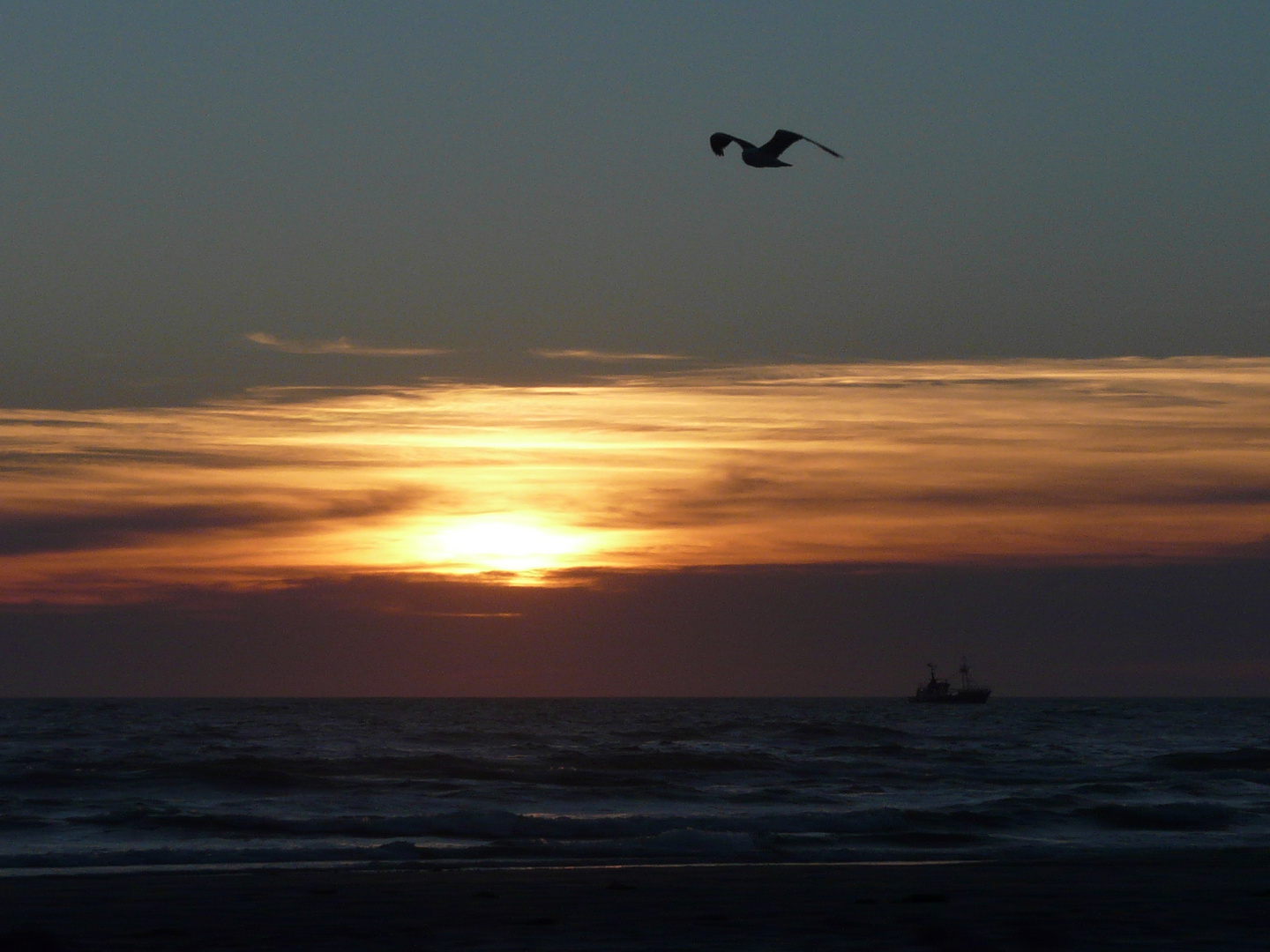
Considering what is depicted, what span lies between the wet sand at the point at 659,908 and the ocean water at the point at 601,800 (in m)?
2.69

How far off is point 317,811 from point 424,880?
37.4 ft

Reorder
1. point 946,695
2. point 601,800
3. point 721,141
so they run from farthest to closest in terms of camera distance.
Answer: point 946,695 → point 601,800 → point 721,141

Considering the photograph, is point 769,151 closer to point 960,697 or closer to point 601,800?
point 601,800

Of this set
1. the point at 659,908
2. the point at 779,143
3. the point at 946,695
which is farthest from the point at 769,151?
the point at 946,695

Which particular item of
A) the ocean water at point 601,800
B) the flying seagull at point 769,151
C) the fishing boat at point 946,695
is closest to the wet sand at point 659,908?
the ocean water at point 601,800

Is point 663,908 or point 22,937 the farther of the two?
point 663,908

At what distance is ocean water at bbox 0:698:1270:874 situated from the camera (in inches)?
876

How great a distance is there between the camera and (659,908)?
15047 millimetres

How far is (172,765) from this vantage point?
3812 cm

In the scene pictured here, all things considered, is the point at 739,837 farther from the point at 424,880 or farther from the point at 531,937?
the point at 531,937

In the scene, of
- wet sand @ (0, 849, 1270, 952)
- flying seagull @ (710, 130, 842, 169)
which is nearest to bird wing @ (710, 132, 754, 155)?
flying seagull @ (710, 130, 842, 169)

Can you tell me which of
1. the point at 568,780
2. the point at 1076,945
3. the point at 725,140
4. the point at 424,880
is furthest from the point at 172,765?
the point at 1076,945

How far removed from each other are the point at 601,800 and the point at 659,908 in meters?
16.3

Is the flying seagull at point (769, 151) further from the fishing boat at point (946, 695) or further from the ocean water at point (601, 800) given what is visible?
the fishing boat at point (946, 695)
